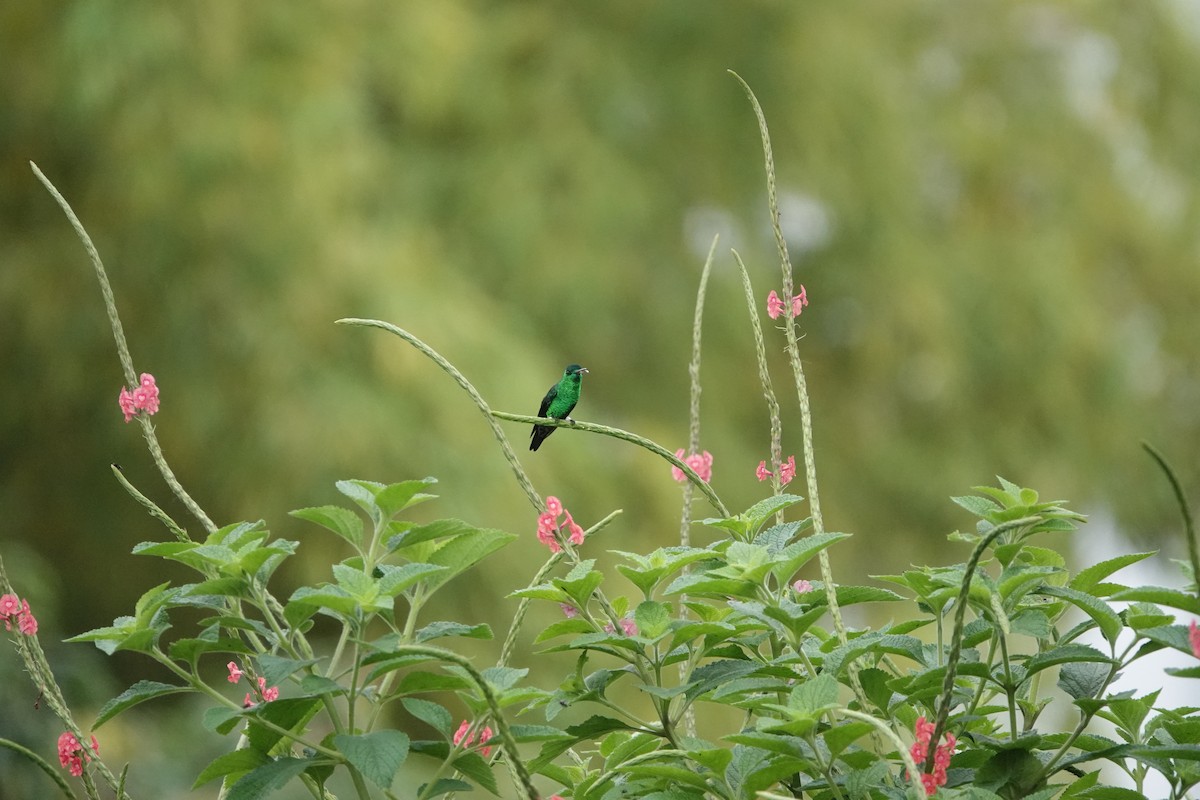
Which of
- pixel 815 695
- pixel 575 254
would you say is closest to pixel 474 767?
pixel 815 695

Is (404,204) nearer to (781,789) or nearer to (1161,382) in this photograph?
(1161,382)

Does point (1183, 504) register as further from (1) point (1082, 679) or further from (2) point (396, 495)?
(2) point (396, 495)

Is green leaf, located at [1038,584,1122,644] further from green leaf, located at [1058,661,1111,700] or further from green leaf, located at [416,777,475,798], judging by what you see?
green leaf, located at [416,777,475,798]

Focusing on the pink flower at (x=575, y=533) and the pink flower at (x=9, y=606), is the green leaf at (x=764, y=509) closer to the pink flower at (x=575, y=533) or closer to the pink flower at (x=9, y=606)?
the pink flower at (x=575, y=533)

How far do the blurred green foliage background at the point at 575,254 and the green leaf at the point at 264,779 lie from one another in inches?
164

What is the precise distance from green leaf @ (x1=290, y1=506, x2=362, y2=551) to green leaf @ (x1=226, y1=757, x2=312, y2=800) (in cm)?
15

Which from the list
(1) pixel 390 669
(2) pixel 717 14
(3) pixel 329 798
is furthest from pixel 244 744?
(2) pixel 717 14

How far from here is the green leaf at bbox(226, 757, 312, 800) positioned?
0.85 metres

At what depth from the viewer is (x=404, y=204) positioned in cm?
773

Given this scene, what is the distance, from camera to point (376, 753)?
83cm

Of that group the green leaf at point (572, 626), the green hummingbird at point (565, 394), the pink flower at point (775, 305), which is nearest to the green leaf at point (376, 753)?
the green leaf at point (572, 626)

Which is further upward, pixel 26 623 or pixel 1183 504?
pixel 1183 504

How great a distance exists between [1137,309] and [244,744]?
1017 centimetres

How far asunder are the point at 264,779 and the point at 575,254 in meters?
7.07
